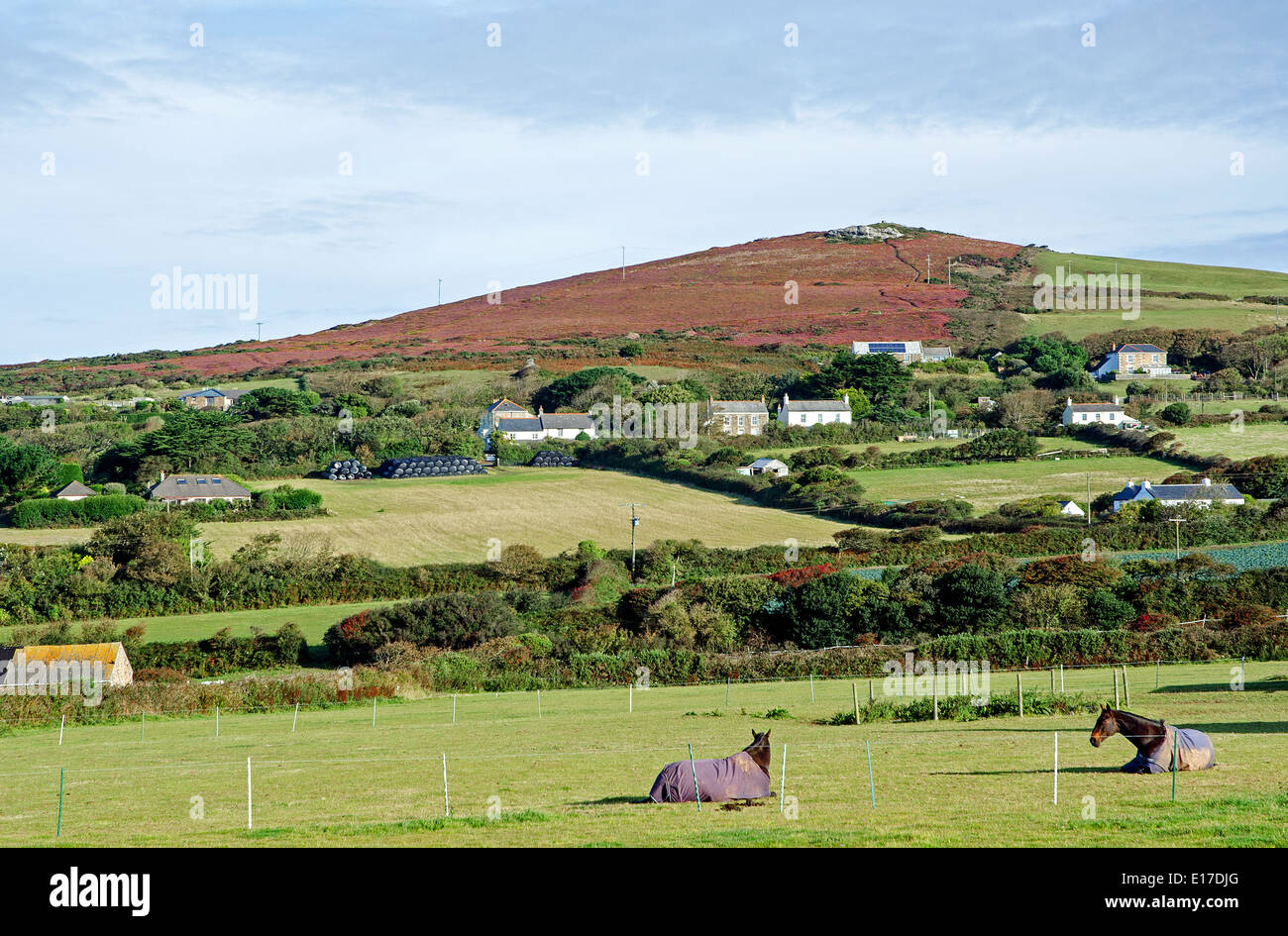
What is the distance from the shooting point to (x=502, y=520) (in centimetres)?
6488

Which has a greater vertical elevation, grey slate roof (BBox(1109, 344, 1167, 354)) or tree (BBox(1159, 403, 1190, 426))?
grey slate roof (BBox(1109, 344, 1167, 354))

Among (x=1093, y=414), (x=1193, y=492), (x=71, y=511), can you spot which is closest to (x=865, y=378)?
(x=1093, y=414)

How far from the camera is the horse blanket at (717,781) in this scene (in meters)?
14.6

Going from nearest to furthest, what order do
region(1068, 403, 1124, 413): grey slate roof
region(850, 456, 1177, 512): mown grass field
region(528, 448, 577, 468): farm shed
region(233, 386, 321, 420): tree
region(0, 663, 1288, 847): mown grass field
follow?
1. region(0, 663, 1288, 847): mown grass field
2. region(850, 456, 1177, 512): mown grass field
3. region(528, 448, 577, 468): farm shed
4. region(1068, 403, 1124, 413): grey slate roof
5. region(233, 386, 321, 420): tree

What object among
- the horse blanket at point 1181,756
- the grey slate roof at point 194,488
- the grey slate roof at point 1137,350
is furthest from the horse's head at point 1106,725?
the grey slate roof at point 1137,350

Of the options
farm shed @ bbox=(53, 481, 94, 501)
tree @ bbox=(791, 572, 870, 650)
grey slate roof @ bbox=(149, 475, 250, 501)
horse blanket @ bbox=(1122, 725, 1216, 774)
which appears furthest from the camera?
grey slate roof @ bbox=(149, 475, 250, 501)

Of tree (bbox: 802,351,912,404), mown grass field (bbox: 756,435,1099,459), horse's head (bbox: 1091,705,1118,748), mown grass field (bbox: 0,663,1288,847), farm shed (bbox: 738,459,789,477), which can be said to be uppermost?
tree (bbox: 802,351,912,404)

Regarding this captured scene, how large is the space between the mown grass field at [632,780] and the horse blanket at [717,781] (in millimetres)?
317

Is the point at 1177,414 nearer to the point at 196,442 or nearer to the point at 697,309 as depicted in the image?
the point at 697,309

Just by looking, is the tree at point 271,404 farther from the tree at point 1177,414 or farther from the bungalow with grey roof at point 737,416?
the tree at point 1177,414

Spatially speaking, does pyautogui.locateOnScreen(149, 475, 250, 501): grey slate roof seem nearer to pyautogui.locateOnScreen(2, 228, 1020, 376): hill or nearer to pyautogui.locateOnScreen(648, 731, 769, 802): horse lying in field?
pyautogui.locateOnScreen(2, 228, 1020, 376): hill

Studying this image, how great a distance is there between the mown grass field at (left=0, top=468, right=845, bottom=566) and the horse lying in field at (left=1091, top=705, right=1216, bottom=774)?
41611mm

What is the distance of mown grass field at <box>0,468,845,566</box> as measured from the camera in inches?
2255

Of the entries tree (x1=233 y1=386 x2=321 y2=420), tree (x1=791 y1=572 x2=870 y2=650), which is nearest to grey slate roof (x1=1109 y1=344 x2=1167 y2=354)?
tree (x1=233 y1=386 x2=321 y2=420)
